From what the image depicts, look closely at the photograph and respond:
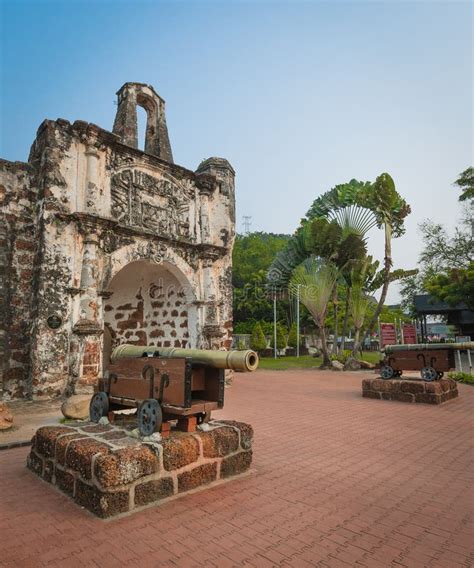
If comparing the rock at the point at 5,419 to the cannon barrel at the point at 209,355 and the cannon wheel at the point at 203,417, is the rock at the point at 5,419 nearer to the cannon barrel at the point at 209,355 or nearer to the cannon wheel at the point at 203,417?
the cannon barrel at the point at 209,355

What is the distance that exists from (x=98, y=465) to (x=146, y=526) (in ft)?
1.95

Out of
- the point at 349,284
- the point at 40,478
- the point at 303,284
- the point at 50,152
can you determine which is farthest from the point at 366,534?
the point at 349,284

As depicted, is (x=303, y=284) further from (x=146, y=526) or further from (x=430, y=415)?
(x=146, y=526)

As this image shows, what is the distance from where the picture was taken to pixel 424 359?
9.58 meters

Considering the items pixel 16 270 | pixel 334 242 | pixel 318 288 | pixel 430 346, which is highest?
pixel 334 242

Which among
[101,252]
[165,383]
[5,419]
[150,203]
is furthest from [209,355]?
[150,203]

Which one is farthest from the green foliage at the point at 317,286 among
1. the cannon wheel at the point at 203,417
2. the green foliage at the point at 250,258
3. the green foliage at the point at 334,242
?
the green foliage at the point at 250,258

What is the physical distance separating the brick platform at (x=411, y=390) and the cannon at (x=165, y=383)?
588cm

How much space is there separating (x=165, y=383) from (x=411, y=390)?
21.3ft

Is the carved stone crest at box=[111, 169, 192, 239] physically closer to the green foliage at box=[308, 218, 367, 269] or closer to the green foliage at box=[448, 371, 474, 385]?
the green foliage at box=[448, 371, 474, 385]

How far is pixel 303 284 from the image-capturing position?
19.9 m

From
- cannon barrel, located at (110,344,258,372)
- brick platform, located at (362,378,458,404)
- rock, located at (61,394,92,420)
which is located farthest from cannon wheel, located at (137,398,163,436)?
brick platform, located at (362,378,458,404)

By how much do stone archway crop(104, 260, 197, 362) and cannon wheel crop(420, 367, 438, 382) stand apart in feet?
19.2

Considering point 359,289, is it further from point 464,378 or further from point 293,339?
point 293,339
